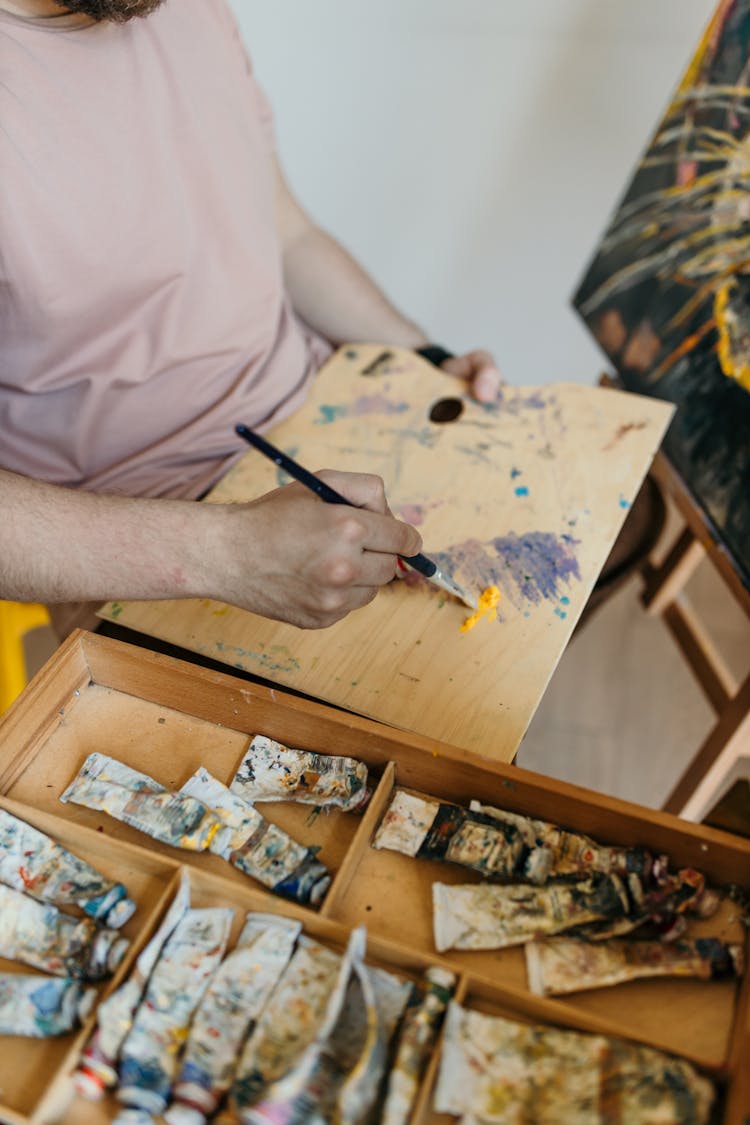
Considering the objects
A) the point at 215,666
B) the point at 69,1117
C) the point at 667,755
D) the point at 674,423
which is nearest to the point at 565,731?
the point at 667,755

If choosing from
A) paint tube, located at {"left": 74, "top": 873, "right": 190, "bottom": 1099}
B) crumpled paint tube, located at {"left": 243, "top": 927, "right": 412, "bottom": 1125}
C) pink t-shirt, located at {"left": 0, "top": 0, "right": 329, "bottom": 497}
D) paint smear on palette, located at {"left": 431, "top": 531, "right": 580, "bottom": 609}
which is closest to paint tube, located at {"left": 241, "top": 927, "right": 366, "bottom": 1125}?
crumpled paint tube, located at {"left": 243, "top": 927, "right": 412, "bottom": 1125}

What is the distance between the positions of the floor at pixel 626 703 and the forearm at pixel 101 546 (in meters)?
1.15

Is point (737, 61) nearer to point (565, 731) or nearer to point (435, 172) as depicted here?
point (435, 172)

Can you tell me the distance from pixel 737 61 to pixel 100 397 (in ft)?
3.27

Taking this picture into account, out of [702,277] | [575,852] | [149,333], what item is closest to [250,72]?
[149,333]

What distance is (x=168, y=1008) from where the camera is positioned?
1.98ft

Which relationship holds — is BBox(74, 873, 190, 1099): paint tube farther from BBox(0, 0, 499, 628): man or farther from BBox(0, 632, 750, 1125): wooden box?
BBox(0, 0, 499, 628): man

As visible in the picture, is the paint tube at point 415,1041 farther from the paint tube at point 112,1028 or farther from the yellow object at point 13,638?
the yellow object at point 13,638

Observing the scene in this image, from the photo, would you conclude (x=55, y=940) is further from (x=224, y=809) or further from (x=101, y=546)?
(x=101, y=546)

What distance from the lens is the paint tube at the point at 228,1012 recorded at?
560mm

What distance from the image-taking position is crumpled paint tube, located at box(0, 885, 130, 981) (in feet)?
2.07

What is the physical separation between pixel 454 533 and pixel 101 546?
40 cm

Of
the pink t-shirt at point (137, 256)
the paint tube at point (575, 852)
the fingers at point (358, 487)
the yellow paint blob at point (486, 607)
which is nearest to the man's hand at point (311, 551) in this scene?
the fingers at point (358, 487)

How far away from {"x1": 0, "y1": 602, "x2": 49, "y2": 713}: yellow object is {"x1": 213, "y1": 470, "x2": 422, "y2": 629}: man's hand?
0.60 m
